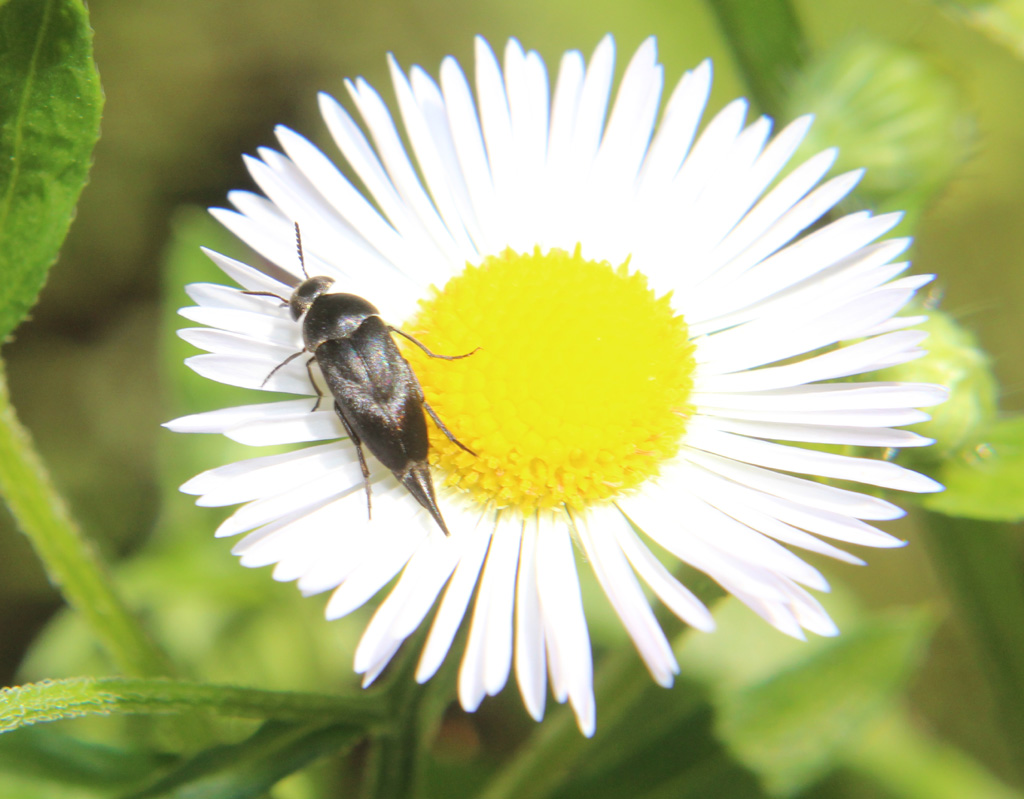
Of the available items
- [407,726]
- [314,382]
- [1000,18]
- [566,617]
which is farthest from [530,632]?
[1000,18]

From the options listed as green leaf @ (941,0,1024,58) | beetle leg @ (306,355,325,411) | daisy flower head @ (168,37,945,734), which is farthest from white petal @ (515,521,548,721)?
green leaf @ (941,0,1024,58)

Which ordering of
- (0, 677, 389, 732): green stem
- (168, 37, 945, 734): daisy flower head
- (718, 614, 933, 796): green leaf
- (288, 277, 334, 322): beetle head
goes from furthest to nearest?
(718, 614, 933, 796): green leaf < (288, 277, 334, 322): beetle head < (168, 37, 945, 734): daisy flower head < (0, 677, 389, 732): green stem

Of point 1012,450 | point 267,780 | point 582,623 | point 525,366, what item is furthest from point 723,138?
point 267,780

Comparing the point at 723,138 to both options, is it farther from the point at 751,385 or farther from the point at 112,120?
the point at 112,120

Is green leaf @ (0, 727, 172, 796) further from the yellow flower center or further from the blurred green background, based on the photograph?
the blurred green background

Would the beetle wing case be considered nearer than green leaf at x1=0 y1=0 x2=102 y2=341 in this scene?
No

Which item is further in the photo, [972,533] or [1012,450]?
[972,533]

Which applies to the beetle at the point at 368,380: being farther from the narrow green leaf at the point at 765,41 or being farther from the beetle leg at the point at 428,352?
the narrow green leaf at the point at 765,41
